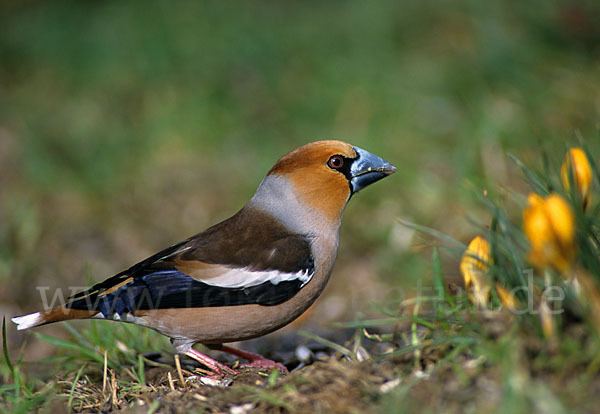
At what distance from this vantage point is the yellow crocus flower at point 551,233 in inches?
91.5

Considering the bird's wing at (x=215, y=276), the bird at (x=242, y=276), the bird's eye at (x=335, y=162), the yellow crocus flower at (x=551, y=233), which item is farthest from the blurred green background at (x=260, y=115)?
the yellow crocus flower at (x=551, y=233)

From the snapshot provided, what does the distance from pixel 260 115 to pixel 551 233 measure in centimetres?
526

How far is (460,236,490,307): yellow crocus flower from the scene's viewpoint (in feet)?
9.40

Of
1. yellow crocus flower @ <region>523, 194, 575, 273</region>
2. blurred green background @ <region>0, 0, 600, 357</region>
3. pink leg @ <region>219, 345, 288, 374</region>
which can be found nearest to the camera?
yellow crocus flower @ <region>523, 194, 575, 273</region>

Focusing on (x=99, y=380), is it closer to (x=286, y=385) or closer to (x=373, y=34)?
(x=286, y=385)

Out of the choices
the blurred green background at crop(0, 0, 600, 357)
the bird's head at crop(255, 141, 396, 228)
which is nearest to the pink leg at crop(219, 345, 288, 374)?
the bird's head at crop(255, 141, 396, 228)

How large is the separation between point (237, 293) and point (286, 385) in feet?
2.29

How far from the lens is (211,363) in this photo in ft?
11.2

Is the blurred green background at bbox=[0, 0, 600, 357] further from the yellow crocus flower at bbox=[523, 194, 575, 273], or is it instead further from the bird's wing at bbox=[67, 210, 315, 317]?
the yellow crocus flower at bbox=[523, 194, 575, 273]

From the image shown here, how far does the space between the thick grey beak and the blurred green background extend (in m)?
1.31

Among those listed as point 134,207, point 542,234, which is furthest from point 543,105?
point 542,234

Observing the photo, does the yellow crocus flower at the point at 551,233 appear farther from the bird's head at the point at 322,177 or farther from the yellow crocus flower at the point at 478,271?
the bird's head at the point at 322,177

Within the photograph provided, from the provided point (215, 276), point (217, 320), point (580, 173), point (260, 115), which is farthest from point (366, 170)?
point (260, 115)

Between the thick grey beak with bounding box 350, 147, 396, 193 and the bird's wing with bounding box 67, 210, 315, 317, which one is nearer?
the bird's wing with bounding box 67, 210, 315, 317
